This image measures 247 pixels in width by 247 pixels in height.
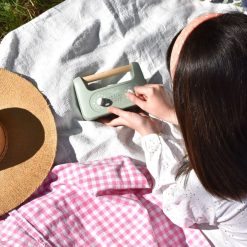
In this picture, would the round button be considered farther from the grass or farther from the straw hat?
the grass

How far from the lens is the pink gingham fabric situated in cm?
110

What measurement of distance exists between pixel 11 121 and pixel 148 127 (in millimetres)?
330

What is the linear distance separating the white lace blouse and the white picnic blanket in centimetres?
10

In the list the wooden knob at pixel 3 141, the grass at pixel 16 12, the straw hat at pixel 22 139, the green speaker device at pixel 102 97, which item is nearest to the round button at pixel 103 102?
the green speaker device at pixel 102 97

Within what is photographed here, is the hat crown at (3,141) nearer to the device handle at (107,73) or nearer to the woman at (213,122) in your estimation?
the device handle at (107,73)

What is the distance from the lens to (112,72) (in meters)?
1.19

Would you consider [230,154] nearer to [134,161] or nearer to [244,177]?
[244,177]

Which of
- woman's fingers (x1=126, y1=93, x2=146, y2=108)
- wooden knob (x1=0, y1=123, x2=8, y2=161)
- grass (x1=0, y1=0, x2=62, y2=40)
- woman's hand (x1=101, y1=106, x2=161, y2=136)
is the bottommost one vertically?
woman's hand (x1=101, y1=106, x2=161, y2=136)

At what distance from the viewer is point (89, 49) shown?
50.6 inches

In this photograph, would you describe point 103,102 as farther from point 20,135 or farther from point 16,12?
point 16,12

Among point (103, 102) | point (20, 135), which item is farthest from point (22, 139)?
point (103, 102)

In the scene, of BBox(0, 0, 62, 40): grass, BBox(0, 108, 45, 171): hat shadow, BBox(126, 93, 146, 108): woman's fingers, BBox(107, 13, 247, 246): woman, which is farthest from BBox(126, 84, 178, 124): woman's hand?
BBox(0, 0, 62, 40): grass

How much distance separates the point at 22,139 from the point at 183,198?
0.41 m

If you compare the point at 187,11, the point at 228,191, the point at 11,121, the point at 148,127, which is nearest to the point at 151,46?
the point at 187,11
